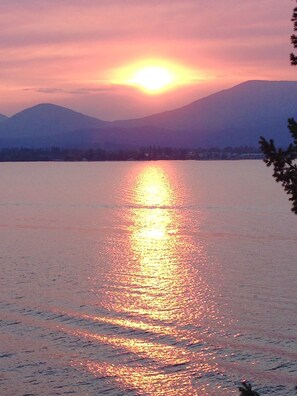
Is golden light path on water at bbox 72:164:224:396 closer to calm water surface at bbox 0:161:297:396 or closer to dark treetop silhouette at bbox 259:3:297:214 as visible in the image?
calm water surface at bbox 0:161:297:396

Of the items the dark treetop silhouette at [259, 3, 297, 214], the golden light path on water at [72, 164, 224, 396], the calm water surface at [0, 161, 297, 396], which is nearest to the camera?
the dark treetop silhouette at [259, 3, 297, 214]

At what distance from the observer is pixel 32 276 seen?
993 inches

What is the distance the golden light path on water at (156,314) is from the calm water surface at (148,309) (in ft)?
0.10

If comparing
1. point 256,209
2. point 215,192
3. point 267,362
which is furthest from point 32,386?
point 215,192

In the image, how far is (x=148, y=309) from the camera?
20625mm

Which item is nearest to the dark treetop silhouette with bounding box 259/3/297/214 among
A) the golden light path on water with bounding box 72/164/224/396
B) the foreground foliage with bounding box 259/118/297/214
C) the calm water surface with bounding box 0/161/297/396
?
the foreground foliage with bounding box 259/118/297/214

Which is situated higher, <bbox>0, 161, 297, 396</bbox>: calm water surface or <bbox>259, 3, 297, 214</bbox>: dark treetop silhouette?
<bbox>259, 3, 297, 214</bbox>: dark treetop silhouette

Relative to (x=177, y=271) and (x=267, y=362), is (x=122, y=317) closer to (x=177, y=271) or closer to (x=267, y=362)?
(x=267, y=362)

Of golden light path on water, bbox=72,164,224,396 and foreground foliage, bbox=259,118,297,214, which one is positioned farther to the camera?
golden light path on water, bbox=72,164,224,396

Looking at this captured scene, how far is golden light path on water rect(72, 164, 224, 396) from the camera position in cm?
1602

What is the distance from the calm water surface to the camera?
15836 millimetres

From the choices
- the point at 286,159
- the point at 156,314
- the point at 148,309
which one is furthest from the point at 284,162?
the point at 148,309

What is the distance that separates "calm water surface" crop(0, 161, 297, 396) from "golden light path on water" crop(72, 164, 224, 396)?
3cm

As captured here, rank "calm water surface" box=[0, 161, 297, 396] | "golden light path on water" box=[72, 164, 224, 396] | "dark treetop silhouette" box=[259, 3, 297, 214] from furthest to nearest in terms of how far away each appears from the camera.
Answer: "golden light path on water" box=[72, 164, 224, 396] → "calm water surface" box=[0, 161, 297, 396] → "dark treetop silhouette" box=[259, 3, 297, 214]
